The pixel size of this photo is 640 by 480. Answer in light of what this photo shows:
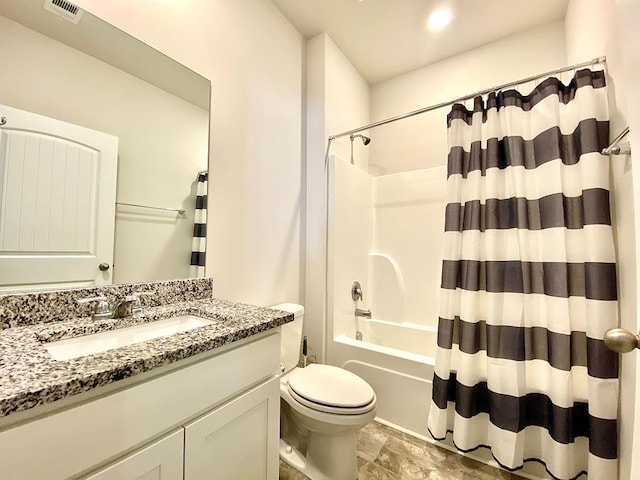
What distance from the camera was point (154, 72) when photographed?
3.92 feet

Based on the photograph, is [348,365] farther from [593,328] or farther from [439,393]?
[593,328]

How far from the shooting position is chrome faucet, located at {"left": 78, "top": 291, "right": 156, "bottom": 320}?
93 centimetres

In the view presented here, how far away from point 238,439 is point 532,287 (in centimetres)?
143

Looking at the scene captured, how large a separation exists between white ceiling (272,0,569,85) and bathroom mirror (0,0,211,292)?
112 centimetres

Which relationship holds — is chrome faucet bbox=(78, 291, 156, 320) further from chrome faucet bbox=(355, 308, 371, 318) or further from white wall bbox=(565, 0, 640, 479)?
white wall bbox=(565, 0, 640, 479)

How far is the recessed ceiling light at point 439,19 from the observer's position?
5.99ft

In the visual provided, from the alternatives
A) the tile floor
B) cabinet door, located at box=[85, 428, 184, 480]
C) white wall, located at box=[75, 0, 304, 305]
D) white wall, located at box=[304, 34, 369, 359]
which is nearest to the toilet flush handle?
white wall, located at box=[304, 34, 369, 359]

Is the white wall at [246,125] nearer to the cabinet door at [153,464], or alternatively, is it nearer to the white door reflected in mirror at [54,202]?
the white door reflected in mirror at [54,202]

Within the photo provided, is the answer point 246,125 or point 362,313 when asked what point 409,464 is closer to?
point 362,313

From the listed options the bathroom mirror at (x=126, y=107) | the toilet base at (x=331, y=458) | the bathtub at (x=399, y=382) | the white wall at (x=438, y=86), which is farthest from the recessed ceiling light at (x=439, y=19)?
the toilet base at (x=331, y=458)

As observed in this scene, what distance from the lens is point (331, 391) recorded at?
1.26 meters

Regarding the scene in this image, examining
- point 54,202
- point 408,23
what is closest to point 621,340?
point 54,202

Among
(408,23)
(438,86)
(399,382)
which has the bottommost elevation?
(399,382)

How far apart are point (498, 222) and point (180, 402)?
5.11ft
